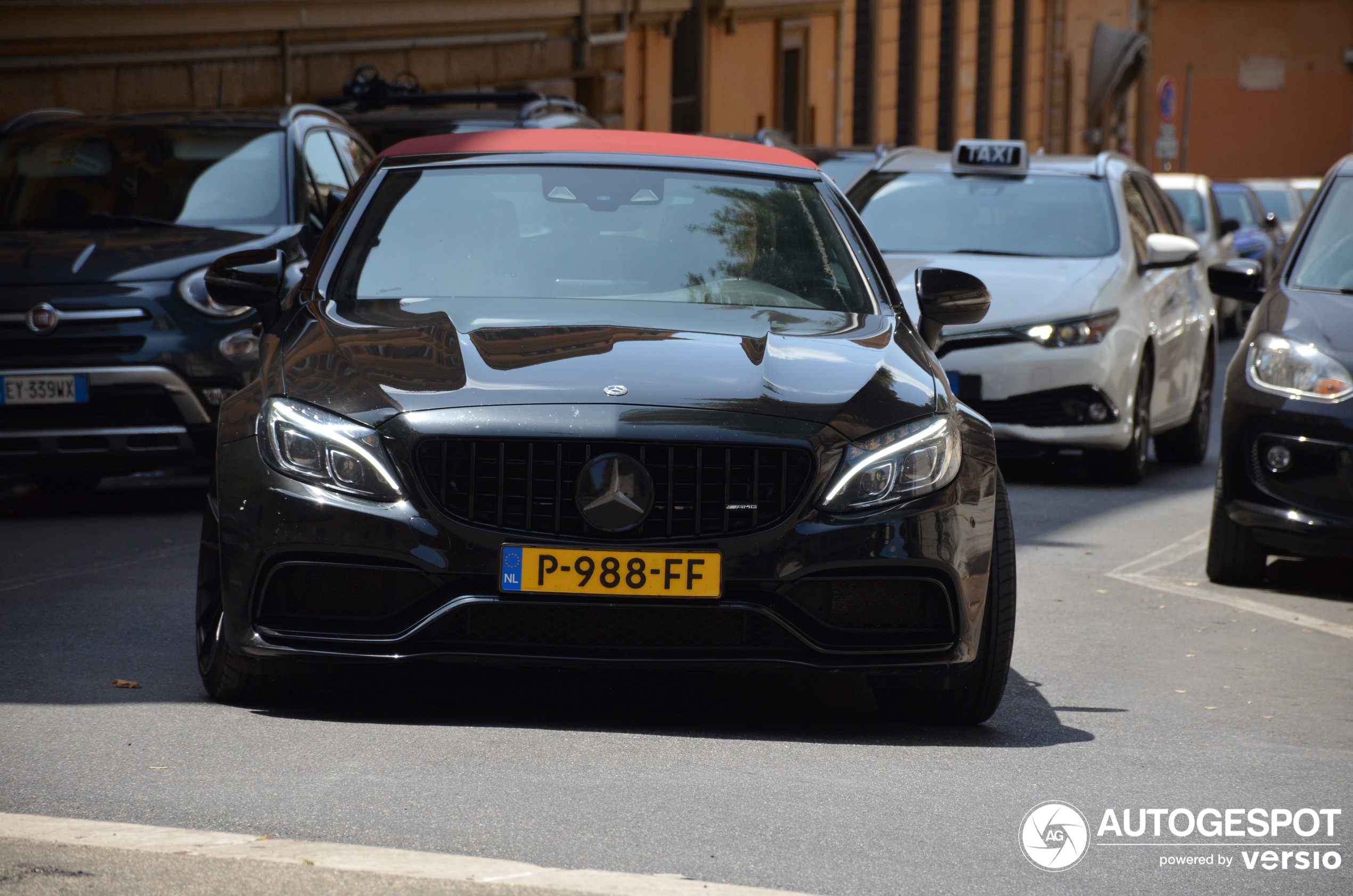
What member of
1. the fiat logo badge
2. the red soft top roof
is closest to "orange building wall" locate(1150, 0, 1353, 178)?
the fiat logo badge

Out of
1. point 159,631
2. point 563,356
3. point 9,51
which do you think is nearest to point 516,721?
point 563,356

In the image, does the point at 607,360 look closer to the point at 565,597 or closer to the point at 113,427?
the point at 565,597

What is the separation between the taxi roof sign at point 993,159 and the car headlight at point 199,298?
4693 millimetres

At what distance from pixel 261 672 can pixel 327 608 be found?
0.28 metres

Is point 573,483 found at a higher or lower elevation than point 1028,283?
higher

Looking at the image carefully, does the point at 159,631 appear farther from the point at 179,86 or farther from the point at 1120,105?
the point at 1120,105


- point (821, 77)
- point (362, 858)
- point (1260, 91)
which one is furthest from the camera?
point (1260, 91)

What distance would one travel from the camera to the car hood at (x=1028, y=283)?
10.3 metres

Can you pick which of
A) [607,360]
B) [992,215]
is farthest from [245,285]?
[992,215]

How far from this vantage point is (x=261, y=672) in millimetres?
4883

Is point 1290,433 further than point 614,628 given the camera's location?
Yes

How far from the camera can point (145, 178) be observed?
975 centimetres

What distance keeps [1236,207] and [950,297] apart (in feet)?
78.1

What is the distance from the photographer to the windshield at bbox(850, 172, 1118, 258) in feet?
36.3
